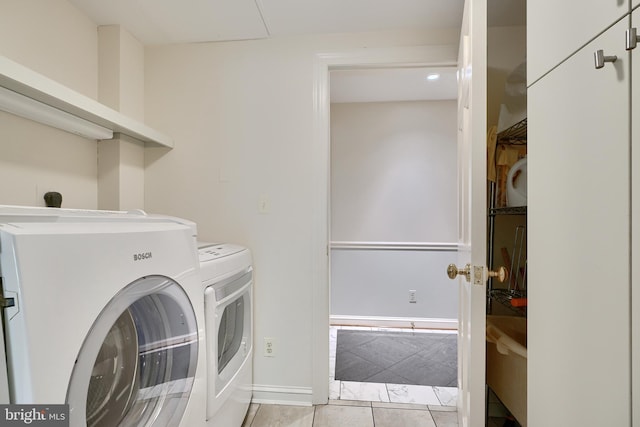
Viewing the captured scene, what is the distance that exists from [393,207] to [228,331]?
6.88 feet

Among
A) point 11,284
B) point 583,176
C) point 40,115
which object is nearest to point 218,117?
point 40,115

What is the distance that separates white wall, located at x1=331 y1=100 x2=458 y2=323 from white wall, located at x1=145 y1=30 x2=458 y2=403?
4.37 ft

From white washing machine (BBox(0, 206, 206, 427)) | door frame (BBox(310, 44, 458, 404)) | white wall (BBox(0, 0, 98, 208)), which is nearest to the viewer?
white washing machine (BBox(0, 206, 206, 427))

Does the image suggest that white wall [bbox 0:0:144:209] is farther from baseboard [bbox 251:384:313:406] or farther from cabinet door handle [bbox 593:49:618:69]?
cabinet door handle [bbox 593:49:618:69]

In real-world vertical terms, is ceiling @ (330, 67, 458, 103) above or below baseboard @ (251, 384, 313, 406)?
above

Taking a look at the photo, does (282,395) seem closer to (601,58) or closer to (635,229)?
(635,229)

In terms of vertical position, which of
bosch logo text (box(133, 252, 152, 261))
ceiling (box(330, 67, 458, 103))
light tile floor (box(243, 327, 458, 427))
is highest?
ceiling (box(330, 67, 458, 103))

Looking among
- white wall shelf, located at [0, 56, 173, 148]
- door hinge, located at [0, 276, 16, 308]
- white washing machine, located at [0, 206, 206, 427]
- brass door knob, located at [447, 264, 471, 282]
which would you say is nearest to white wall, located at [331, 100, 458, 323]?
brass door knob, located at [447, 264, 471, 282]

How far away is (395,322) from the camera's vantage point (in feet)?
9.93

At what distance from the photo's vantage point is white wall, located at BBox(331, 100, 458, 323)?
3.00m

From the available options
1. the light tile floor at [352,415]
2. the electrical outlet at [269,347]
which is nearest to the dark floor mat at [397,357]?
the light tile floor at [352,415]

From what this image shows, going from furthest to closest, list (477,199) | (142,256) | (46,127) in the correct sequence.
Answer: (46,127) → (477,199) → (142,256)

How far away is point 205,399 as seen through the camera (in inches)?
43.0

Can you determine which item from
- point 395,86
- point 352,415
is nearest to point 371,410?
point 352,415
